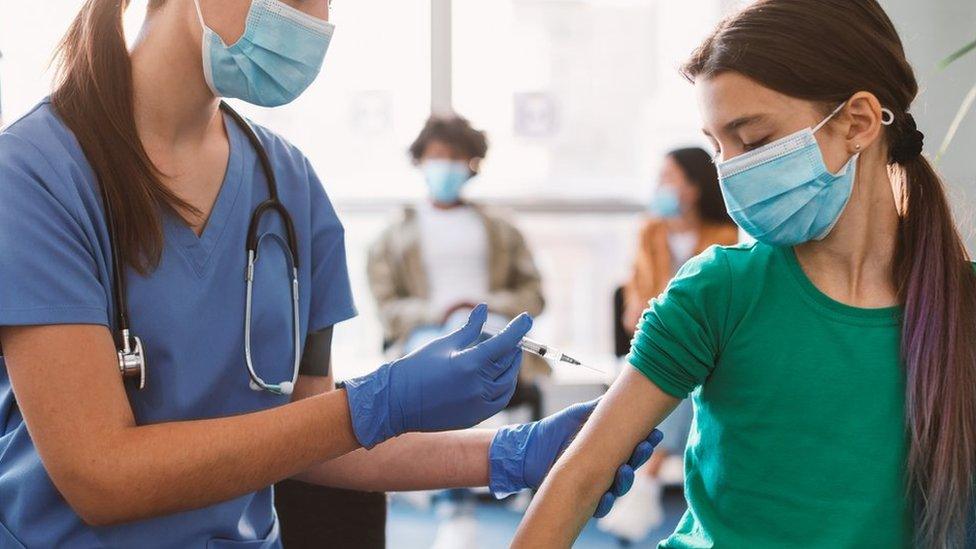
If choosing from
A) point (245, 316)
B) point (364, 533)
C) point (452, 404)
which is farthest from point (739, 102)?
point (364, 533)

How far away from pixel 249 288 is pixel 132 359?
0.60 ft

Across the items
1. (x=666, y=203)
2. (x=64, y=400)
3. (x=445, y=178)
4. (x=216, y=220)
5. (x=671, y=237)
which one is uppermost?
(x=216, y=220)

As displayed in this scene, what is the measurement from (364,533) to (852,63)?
2.97ft

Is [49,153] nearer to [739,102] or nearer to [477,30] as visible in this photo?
[739,102]

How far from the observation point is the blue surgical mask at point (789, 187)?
3.93 feet

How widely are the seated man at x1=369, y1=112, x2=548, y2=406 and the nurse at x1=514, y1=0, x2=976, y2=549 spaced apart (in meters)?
2.50

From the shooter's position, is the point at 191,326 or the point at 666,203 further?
the point at 666,203

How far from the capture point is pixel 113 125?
44.1 inches

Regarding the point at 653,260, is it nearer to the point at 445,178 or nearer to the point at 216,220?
the point at 445,178

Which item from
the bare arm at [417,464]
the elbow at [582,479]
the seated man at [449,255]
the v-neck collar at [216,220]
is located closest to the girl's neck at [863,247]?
the elbow at [582,479]

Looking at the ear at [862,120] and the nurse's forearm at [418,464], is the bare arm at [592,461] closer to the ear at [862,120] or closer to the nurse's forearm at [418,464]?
the nurse's forearm at [418,464]

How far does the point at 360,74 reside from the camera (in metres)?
4.20

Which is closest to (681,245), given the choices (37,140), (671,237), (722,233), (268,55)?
(671,237)

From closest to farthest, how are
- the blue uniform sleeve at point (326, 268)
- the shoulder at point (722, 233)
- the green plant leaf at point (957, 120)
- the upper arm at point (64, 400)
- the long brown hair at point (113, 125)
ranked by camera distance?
the upper arm at point (64, 400) → the long brown hair at point (113, 125) → the blue uniform sleeve at point (326, 268) → the green plant leaf at point (957, 120) → the shoulder at point (722, 233)
